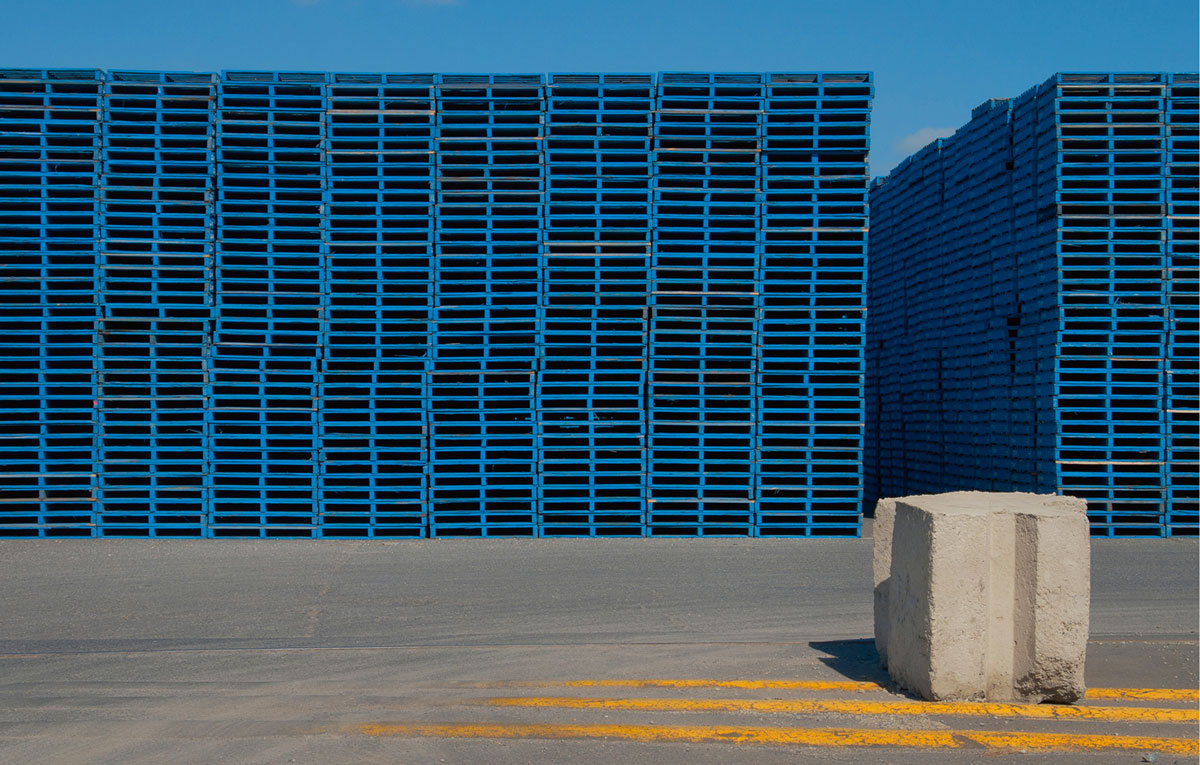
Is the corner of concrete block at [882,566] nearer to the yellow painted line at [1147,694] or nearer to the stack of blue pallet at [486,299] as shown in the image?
the yellow painted line at [1147,694]

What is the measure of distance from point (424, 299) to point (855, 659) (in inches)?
265

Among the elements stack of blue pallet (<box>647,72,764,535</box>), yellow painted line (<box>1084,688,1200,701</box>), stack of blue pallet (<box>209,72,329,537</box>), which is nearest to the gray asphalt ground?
yellow painted line (<box>1084,688,1200,701</box>)

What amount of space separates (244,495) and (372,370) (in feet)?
6.50

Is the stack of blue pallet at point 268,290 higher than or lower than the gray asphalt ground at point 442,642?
higher

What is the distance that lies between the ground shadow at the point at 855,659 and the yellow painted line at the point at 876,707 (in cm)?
44

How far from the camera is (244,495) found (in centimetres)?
1171

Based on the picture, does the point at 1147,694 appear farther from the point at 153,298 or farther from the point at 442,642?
the point at 153,298

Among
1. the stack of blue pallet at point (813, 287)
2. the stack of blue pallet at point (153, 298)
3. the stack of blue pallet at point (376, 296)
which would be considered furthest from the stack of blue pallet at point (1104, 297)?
the stack of blue pallet at point (153, 298)

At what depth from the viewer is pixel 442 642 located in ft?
21.8

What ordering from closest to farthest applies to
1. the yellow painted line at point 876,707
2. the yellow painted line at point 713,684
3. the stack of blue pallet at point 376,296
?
the yellow painted line at point 876,707 → the yellow painted line at point 713,684 → the stack of blue pallet at point 376,296

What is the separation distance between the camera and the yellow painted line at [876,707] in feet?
16.9

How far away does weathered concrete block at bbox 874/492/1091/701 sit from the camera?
5.22 metres

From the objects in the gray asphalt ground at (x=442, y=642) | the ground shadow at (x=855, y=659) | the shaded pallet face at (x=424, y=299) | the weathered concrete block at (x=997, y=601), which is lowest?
the gray asphalt ground at (x=442, y=642)

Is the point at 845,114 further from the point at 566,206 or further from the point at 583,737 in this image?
the point at 583,737
